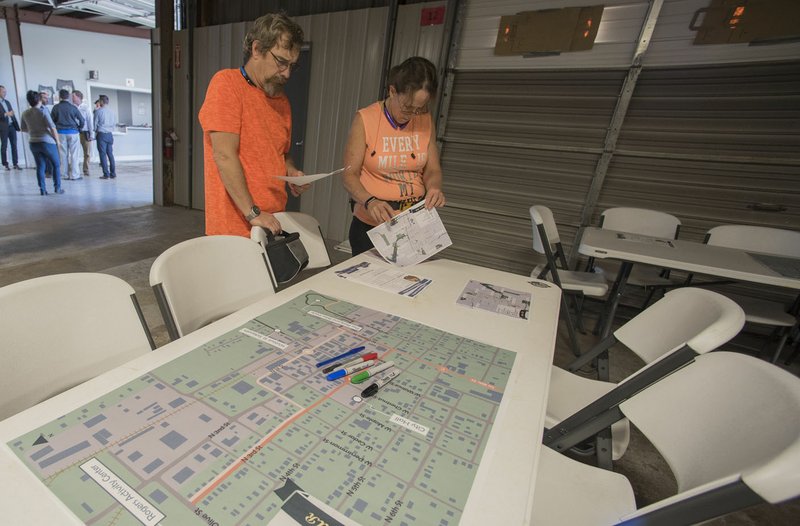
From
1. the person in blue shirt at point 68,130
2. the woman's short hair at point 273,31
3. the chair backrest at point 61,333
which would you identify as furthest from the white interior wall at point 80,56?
the chair backrest at point 61,333

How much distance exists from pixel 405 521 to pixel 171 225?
16.8 feet

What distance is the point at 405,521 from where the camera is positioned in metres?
0.50

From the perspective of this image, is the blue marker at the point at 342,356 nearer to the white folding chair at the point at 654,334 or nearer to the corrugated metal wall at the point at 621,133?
the white folding chair at the point at 654,334

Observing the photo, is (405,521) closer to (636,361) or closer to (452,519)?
(452,519)

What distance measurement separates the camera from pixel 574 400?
1.27 m

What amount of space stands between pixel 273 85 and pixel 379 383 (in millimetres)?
1325

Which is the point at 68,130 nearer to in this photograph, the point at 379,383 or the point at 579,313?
the point at 379,383

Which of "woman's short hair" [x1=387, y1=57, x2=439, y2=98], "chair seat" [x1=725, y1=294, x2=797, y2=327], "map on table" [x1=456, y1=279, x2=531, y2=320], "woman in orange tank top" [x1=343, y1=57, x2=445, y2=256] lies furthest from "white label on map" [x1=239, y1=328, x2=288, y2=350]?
"chair seat" [x1=725, y1=294, x2=797, y2=327]

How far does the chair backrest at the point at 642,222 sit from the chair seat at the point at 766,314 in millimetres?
677

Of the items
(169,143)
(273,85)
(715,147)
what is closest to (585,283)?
(715,147)

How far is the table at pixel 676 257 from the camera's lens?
6.32 ft

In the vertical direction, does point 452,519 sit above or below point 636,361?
above

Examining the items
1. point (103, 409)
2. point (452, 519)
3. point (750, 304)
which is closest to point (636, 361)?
point (750, 304)

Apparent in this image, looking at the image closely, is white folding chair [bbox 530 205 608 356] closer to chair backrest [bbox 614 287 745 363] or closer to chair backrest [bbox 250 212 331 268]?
chair backrest [bbox 614 287 745 363]
